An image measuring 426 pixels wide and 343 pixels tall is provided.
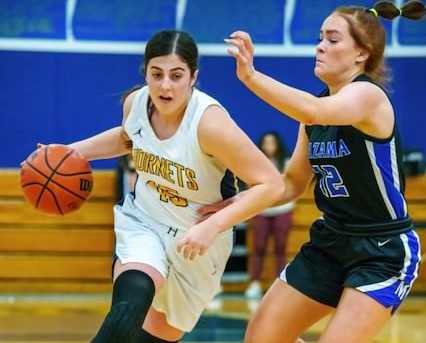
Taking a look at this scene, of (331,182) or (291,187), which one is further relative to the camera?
(291,187)

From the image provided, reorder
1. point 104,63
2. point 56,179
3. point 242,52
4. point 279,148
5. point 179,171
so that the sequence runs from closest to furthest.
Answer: point 242,52 → point 179,171 → point 56,179 → point 279,148 → point 104,63

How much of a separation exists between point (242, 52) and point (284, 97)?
24 cm

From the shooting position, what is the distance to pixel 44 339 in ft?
23.5

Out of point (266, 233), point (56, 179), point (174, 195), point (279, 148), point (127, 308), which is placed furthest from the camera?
point (266, 233)

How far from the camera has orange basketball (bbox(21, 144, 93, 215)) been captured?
4582 millimetres

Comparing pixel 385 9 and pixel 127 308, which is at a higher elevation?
pixel 385 9

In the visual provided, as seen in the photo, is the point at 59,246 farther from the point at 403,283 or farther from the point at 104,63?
the point at 403,283

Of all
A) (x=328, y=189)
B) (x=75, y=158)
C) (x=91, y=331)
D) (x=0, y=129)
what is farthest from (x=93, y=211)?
(x=328, y=189)

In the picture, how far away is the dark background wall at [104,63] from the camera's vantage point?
32.5 ft

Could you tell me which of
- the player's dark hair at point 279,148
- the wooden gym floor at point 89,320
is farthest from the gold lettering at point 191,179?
the player's dark hair at point 279,148

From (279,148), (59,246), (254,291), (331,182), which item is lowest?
(254,291)

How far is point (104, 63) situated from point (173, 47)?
6.02 metres

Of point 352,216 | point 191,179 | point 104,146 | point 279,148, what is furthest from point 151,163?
point 279,148

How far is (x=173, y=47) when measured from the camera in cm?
420
